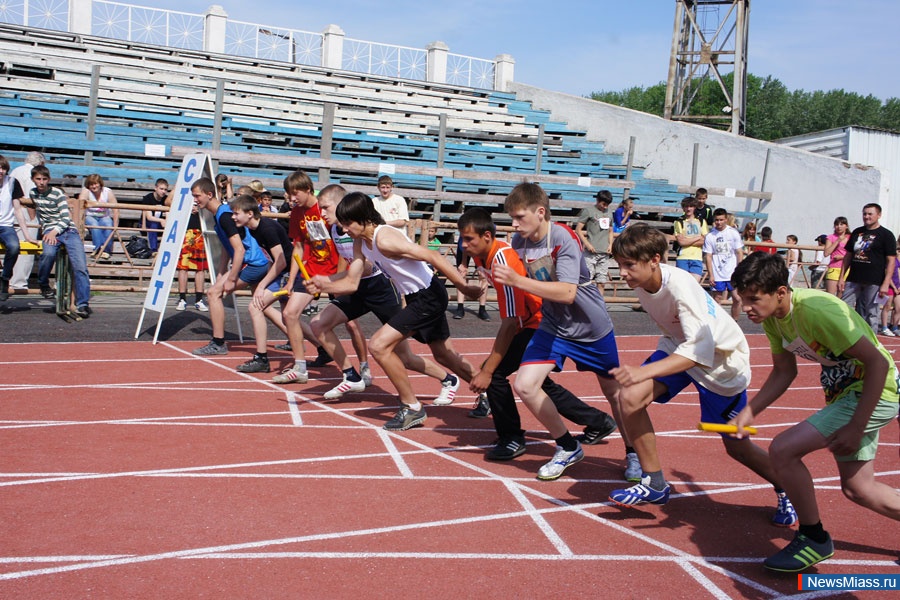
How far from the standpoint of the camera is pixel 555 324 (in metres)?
5.52

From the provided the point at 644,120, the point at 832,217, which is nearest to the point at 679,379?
the point at 832,217

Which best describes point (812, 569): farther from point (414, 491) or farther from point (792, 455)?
point (414, 491)

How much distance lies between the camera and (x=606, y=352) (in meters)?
5.55

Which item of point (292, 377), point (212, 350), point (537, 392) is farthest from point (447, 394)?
point (212, 350)

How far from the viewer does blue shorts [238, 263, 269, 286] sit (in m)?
9.11

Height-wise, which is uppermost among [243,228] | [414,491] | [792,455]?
[243,228]

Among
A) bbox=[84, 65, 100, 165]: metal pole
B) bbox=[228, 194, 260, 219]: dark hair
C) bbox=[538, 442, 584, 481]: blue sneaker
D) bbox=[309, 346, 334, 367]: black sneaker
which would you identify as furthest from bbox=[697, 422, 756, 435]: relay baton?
bbox=[84, 65, 100, 165]: metal pole

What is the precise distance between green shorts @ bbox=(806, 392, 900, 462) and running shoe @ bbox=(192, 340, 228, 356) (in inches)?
271

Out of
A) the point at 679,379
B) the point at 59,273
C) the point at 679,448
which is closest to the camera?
the point at 679,379

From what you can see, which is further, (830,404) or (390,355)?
(390,355)

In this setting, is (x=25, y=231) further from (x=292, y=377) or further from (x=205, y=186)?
(x=292, y=377)

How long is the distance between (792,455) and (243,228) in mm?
6609

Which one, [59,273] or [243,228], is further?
[59,273]

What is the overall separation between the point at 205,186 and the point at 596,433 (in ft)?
16.9
